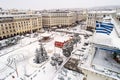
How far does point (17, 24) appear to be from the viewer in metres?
60.7

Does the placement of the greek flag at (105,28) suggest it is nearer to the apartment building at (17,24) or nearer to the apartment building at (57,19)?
the apartment building at (17,24)

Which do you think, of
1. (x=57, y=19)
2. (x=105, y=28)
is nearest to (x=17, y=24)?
(x=57, y=19)

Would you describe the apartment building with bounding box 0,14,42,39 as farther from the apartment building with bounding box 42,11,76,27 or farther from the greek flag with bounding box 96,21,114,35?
the greek flag with bounding box 96,21,114,35

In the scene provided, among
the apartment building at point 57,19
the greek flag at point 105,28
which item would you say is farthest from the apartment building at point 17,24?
the greek flag at point 105,28

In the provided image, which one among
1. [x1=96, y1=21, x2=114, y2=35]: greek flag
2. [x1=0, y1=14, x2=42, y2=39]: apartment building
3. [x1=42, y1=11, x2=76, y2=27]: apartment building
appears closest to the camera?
[x1=96, y1=21, x2=114, y2=35]: greek flag

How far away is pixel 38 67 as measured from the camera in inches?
1137

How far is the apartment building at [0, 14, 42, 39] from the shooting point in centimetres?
5506

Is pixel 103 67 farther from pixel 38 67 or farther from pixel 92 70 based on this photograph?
pixel 38 67

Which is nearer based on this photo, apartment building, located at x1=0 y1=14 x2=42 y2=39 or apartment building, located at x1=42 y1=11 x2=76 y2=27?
apartment building, located at x1=0 y1=14 x2=42 y2=39

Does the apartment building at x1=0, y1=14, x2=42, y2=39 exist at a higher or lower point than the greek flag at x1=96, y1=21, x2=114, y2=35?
lower

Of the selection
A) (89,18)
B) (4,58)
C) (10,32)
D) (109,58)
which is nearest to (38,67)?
(4,58)

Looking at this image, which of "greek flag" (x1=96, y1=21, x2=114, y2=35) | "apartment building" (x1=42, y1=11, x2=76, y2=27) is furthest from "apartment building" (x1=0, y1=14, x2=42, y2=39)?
"greek flag" (x1=96, y1=21, x2=114, y2=35)

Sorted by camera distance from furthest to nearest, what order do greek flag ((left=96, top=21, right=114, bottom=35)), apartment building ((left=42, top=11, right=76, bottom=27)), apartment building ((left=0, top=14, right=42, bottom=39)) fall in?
apartment building ((left=42, top=11, right=76, bottom=27)), apartment building ((left=0, top=14, right=42, bottom=39)), greek flag ((left=96, top=21, right=114, bottom=35))

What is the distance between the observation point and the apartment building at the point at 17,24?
5506 centimetres
